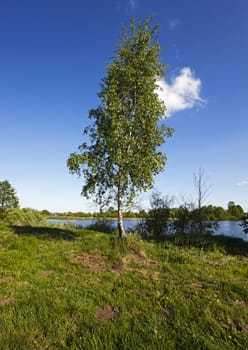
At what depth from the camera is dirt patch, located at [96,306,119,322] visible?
5.58 meters

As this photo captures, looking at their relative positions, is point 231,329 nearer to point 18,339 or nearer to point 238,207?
point 18,339

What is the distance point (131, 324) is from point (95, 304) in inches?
52.0

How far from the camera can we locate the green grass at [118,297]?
477 centimetres

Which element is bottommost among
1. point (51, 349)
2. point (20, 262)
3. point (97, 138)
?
point (51, 349)

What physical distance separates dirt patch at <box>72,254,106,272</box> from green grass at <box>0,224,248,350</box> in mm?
38

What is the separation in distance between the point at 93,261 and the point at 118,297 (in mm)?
3217

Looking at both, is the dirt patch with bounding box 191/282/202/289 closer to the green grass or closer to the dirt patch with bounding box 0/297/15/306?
the green grass

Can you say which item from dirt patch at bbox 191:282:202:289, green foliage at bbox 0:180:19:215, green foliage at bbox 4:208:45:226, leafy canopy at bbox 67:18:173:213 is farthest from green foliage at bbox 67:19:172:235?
green foliage at bbox 0:180:19:215

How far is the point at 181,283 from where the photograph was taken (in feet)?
25.1

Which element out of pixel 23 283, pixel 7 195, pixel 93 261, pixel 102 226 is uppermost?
pixel 7 195

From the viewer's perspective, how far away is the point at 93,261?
9586 millimetres

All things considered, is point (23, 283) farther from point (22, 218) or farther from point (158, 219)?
point (22, 218)

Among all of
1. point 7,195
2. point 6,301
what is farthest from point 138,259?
point 7,195

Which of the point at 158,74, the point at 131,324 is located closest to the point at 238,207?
the point at 158,74
